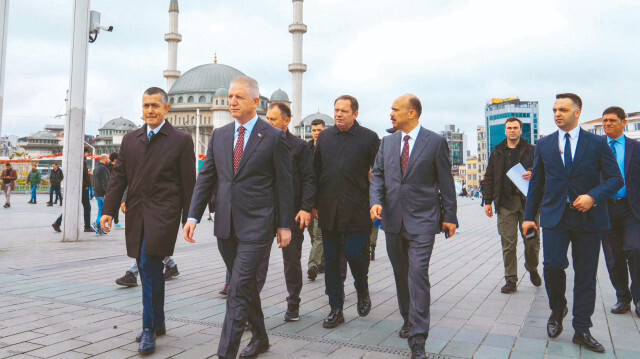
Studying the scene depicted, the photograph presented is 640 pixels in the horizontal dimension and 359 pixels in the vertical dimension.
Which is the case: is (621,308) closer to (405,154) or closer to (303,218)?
(405,154)

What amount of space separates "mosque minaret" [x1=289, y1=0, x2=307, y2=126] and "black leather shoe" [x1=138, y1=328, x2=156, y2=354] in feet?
225

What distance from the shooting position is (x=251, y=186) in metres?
3.65

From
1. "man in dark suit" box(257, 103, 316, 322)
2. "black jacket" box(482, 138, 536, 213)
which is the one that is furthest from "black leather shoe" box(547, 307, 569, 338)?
"black jacket" box(482, 138, 536, 213)

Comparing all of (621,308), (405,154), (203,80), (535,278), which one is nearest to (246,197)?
(405,154)

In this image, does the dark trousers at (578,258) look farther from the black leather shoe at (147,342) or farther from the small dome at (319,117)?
the small dome at (319,117)

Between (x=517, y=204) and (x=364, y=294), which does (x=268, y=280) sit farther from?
(x=517, y=204)

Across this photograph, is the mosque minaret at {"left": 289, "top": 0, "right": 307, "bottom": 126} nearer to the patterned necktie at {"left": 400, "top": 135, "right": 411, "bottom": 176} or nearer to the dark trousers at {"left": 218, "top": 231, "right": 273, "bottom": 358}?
the patterned necktie at {"left": 400, "top": 135, "right": 411, "bottom": 176}

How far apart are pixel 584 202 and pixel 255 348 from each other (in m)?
2.65

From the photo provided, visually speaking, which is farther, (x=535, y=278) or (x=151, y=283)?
(x=535, y=278)

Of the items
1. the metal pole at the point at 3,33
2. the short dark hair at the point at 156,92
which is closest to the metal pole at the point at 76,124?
the metal pole at the point at 3,33

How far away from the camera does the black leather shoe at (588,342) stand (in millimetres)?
4000

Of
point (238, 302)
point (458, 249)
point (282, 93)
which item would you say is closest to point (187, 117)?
point (282, 93)

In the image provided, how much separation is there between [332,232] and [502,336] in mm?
1649

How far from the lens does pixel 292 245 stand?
517cm
